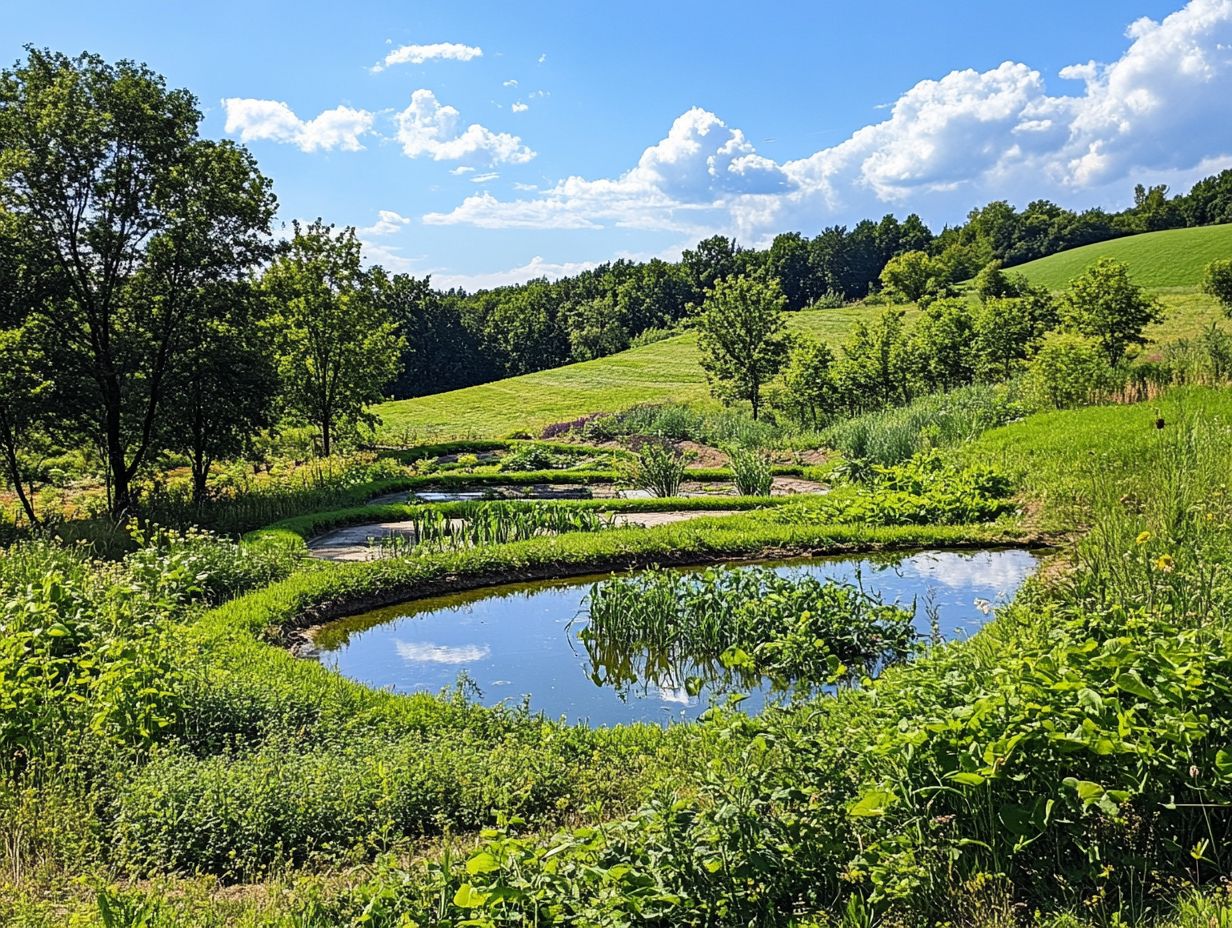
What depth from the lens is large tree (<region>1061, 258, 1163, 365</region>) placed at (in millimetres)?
26578

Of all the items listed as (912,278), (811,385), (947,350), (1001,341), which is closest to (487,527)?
(811,385)

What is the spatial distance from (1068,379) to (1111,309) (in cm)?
1134

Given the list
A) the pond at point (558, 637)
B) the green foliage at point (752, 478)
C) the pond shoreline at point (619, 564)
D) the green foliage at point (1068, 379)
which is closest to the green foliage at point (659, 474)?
the green foliage at point (752, 478)

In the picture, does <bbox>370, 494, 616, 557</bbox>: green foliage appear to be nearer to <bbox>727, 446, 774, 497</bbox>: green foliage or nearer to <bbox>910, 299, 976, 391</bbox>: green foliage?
<bbox>727, 446, 774, 497</bbox>: green foliage

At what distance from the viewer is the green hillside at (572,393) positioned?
39.2 metres

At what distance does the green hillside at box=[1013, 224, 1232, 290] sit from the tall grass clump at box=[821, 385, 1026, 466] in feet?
144

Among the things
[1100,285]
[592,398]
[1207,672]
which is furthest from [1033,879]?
[592,398]

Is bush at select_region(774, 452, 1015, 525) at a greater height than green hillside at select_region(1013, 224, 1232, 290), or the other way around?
green hillside at select_region(1013, 224, 1232, 290)

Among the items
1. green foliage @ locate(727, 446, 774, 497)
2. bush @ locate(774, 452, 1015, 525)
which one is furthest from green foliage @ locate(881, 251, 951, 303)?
bush @ locate(774, 452, 1015, 525)

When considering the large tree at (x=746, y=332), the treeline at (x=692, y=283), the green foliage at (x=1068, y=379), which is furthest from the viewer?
the treeline at (x=692, y=283)

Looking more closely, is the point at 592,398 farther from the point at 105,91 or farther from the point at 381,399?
the point at 105,91

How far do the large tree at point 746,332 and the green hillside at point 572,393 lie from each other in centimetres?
723

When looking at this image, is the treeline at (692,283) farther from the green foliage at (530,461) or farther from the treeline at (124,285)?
A: the treeline at (124,285)

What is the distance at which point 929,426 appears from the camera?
16.7 metres
